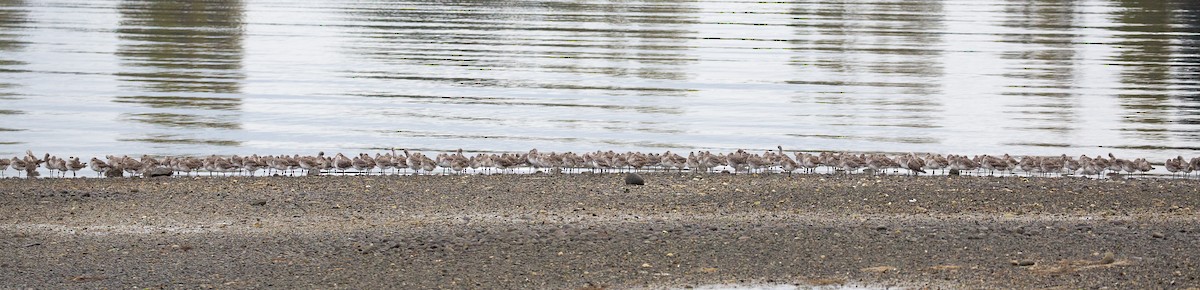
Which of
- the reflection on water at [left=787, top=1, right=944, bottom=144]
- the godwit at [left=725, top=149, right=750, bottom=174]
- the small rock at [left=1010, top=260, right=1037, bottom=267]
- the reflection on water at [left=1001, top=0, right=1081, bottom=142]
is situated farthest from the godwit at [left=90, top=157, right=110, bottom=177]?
the reflection on water at [left=1001, top=0, right=1081, bottom=142]

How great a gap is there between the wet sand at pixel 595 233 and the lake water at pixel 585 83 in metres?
6.34

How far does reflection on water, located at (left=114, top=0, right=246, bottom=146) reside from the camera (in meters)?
26.8

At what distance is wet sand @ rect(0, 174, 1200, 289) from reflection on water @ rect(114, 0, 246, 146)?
8202 mm

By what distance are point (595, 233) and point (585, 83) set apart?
19736 millimetres

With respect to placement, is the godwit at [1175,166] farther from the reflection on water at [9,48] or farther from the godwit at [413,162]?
the reflection on water at [9,48]

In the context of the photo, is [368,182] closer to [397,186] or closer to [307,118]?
[397,186]

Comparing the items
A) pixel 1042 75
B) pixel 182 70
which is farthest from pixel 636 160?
pixel 1042 75

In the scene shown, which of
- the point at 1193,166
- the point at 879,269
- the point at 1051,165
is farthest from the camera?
the point at 1193,166

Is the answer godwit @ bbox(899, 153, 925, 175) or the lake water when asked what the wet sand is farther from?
the lake water

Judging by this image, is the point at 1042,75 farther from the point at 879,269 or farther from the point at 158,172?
the point at 879,269

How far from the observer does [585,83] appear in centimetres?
3384

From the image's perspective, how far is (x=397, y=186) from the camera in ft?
59.0

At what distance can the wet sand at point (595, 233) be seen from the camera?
1279 cm

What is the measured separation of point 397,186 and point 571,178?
198 cm
